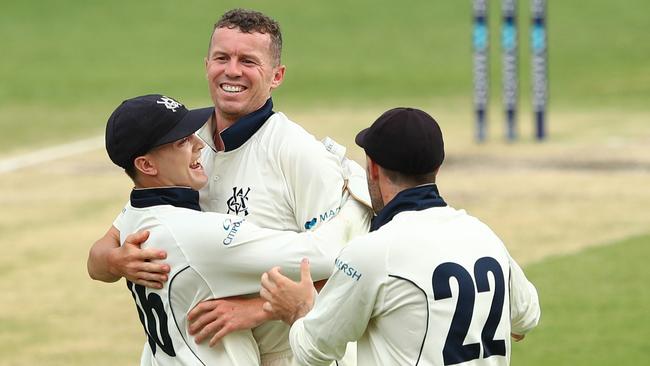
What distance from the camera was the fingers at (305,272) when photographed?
5.20 metres

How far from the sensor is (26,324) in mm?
11242

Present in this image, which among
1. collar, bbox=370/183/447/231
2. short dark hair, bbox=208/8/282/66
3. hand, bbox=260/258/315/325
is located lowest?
hand, bbox=260/258/315/325

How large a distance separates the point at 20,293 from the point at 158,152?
7.13m

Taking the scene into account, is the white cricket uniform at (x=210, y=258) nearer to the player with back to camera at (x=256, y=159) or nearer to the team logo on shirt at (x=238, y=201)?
the player with back to camera at (x=256, y=159)

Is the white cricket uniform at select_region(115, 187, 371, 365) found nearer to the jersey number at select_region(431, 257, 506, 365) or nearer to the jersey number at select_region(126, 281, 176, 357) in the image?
the jersey number at select_region(126, 281, 176, 357)

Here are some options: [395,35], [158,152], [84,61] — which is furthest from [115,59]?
[158,152]

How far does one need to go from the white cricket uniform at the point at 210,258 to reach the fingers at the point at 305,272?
50 millimetres

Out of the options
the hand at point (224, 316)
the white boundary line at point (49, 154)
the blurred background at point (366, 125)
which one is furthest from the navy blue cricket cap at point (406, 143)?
the white boundary line at point (49, 154)

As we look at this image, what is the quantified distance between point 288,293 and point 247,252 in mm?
242

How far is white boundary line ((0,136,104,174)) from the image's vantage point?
19533 millimetres

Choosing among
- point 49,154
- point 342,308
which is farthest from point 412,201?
point 49,154

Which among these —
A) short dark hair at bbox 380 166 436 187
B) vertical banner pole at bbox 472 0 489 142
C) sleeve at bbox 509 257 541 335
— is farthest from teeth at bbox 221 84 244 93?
vertical banner pole at bbox 472 0 489 142

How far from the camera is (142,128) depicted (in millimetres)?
5395

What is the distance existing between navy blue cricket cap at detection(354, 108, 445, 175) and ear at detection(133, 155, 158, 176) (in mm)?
940
